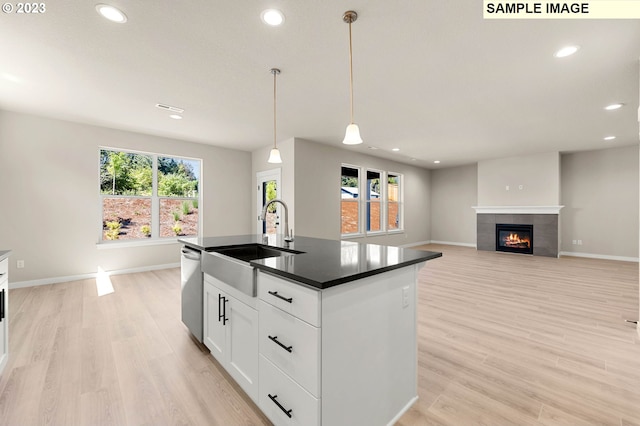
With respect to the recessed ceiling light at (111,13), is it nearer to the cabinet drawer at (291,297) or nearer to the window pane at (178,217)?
the cabinet drawer at (291,297)

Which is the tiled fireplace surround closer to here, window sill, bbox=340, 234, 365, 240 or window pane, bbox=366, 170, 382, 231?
window pane, bbox=366, 170, 382, 231

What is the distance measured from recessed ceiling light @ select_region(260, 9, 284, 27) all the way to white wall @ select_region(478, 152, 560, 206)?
761 centimetres

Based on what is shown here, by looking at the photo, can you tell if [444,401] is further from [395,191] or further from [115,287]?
[395,191]

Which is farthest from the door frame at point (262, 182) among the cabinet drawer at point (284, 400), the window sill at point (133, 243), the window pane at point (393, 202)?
the cabinet drawer at point (284, 400)

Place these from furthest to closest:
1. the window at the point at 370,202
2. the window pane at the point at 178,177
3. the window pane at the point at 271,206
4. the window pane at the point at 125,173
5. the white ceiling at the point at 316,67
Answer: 1. the window at the point at 370,202
2. the window pane at the point at 271,206
3. the window pane at the point at 178,177
4. the window pane at the point at 125,173
5. the white ceiling at the point at 316,67

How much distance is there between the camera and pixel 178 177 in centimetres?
585

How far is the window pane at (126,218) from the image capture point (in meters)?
5.09

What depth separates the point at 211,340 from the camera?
220 cm

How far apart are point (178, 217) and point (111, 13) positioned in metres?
4.32

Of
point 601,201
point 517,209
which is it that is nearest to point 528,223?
point 517,209

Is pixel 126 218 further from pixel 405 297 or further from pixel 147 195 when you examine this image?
pixel 405 297

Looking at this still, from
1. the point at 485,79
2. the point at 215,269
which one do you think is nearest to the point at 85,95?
the point at 215,269

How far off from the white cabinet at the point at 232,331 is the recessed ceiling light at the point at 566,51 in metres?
3.34

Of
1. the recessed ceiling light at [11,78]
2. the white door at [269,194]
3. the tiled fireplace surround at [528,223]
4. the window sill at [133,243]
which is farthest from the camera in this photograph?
the tiled fireplace surround at [528,223]
